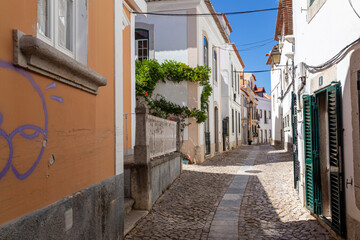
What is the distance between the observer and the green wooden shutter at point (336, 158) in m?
4.41

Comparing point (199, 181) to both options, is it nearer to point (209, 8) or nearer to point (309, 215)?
point (309, 215)

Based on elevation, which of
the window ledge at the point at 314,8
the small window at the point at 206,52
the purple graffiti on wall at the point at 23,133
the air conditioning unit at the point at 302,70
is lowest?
the purple graffiti on wall at the point at 23,133

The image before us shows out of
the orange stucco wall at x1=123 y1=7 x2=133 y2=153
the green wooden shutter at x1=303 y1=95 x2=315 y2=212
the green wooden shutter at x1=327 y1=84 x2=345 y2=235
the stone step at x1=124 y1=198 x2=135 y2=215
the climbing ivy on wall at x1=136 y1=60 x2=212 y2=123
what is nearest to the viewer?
the green wooden shutter at x1=327 y1=84 x2=345 y2=235

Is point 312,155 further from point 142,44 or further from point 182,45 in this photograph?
point 142,44

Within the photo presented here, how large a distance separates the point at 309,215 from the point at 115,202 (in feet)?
11.9

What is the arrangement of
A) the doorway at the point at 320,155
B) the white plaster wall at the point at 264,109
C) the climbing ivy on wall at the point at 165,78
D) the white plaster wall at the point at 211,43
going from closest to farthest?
1. the doorway at the point at 320,155
2. the climbing ivy on wall at the point at 165,78
3. the white plaster wall at the point at 211,43
4. the white plaster wall at the point at 264,109

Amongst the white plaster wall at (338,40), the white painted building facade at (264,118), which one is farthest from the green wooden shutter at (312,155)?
the white painted building facade at (264,118)

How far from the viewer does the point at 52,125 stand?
289cm

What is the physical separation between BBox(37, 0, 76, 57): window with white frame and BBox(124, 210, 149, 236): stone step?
290cm

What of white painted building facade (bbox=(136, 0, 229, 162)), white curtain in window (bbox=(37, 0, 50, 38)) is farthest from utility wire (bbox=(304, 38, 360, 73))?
white painted building facade (bbox=(136, 0, 229, 162))

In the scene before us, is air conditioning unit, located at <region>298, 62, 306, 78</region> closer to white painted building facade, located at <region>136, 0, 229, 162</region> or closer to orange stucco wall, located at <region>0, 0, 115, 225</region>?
orange stucco wall, located at <region>0, 0, 115, 225</region>

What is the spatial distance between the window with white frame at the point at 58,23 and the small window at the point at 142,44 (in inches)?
443

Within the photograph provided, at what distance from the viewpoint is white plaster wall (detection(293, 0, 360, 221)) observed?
4.06m

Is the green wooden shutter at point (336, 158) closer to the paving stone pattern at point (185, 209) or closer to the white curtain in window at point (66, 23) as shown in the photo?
the paving stone pattern at point (185, 209)
